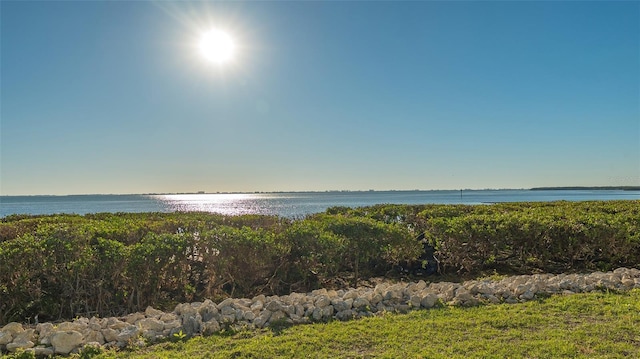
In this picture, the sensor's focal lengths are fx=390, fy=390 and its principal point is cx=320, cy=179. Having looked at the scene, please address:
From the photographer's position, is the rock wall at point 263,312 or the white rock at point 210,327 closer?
the rock wall at point 263,312

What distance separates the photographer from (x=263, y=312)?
15.6ft

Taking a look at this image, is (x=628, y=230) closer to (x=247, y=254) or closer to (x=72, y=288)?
(x=247, y=254)

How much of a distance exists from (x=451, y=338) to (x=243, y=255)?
11.5ft

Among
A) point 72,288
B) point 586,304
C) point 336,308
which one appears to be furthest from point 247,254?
point 586,304

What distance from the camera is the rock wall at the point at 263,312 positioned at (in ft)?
13.5

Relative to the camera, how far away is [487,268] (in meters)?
8.86

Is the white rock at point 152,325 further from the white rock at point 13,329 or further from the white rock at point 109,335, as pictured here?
the white rock at point 13,329

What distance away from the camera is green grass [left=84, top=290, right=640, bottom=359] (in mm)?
3773

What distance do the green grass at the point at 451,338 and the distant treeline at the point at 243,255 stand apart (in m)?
2.01

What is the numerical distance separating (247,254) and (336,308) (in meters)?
2.00

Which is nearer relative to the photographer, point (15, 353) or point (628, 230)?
point (15, 353)

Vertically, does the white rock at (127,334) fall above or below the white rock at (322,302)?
below

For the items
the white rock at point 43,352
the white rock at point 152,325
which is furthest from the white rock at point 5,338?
the white rock at point 152,325

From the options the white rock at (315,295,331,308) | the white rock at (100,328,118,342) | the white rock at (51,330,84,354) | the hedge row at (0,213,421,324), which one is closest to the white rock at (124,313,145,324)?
the white rock at (100,328,118,342)
